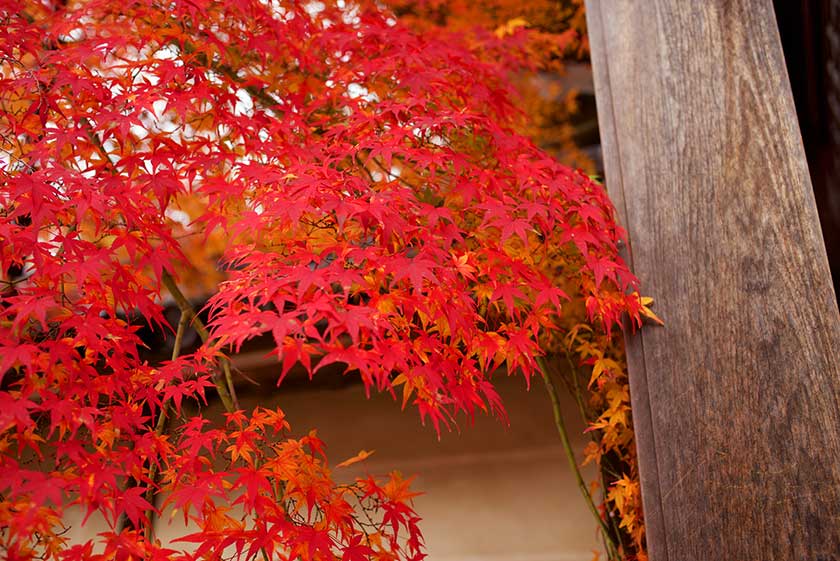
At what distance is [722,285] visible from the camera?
2199mm

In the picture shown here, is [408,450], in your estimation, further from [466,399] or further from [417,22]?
[417,22]

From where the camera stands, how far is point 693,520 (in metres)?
2.02

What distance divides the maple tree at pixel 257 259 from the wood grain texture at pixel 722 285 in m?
0.19

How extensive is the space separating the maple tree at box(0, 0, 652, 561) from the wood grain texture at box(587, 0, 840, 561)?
193 mm

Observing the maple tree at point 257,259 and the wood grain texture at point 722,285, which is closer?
the maple tree at point 257,259

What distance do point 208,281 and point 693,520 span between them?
4.13 metres

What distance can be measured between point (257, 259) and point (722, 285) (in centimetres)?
150

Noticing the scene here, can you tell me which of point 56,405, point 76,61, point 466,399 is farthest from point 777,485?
point 76,61

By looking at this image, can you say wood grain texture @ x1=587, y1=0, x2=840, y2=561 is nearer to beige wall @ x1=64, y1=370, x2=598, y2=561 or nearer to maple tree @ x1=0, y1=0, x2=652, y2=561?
maple tree @ x1=0, y1=0, x2=652, y2=561

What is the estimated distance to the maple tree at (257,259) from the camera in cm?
172

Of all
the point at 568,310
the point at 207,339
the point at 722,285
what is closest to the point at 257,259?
the point at 207,339

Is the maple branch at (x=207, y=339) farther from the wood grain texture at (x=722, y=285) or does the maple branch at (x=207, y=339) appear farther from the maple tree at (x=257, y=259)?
the wood grain texture at (x=722, y=285)

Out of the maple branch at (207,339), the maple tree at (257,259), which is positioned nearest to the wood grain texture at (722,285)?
the maple tree at (257,259)

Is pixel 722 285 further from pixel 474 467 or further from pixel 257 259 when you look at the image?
pixel 474 467
